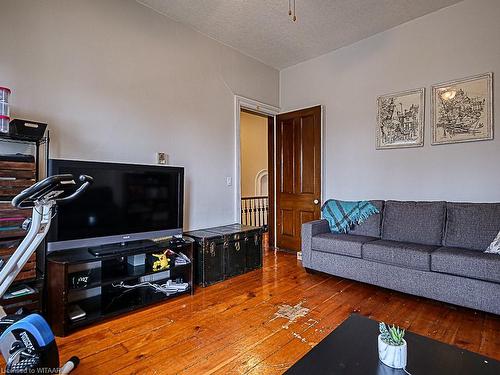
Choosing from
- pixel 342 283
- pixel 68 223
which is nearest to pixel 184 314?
pixel 68 223

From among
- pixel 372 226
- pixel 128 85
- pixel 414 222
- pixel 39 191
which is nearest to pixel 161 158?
pixel 128 85

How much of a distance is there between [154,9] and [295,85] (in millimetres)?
2328

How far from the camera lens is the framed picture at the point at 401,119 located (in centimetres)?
330

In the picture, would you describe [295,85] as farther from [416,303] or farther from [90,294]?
[90,294]

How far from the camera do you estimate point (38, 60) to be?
2.29m

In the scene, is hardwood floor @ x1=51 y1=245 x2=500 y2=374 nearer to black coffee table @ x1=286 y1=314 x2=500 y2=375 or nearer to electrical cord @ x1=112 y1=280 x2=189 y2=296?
electrical cord @ x1=112 y1=280 x2=189 y2=296

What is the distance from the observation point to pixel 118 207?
2.47 metres

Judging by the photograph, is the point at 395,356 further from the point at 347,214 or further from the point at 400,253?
the point at 347,214

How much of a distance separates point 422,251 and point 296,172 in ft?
7.22

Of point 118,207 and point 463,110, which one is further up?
point 463,110

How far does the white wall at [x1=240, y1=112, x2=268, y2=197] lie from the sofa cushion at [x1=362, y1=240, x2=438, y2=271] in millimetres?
4203

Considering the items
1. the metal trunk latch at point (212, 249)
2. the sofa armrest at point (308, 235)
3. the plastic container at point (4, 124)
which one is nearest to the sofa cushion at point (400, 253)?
the sofa armrest at point (308, 235)

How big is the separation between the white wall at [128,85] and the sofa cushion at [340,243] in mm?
1278

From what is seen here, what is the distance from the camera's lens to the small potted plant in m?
1.15
